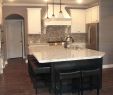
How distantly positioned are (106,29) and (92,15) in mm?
1099

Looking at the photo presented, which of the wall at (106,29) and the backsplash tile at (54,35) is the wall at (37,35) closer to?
the backsplash tile at (54,35)

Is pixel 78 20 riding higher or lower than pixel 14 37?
higher

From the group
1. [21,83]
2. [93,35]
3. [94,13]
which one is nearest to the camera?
[21,83]

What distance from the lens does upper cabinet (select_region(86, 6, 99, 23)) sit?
26.5 ft

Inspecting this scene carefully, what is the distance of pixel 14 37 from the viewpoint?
1118 centimetres

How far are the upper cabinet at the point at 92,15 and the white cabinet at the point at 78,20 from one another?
1.04 feet

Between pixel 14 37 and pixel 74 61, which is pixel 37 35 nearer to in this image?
pixel 14 37

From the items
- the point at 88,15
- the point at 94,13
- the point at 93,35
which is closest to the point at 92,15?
the point at 94,13

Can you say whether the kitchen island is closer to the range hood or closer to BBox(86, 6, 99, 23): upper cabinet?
BBox(86, 6, 99, 23): upper cabinet

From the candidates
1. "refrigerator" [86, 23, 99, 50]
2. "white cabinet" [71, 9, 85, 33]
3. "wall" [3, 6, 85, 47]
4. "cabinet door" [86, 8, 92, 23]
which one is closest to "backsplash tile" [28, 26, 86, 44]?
"wall" [3, 6, 85, 47]

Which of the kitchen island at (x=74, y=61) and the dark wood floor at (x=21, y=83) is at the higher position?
the kitchen island at (x=74, y=61)

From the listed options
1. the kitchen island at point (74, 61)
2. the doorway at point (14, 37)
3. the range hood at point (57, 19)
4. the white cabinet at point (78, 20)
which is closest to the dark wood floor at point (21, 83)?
the kitchen island at point (74, 61)

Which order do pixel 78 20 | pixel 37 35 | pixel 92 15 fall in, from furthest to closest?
pixel 78 20 < pixel 37 35 < pixel 92 15

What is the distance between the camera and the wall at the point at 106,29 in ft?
25.6
